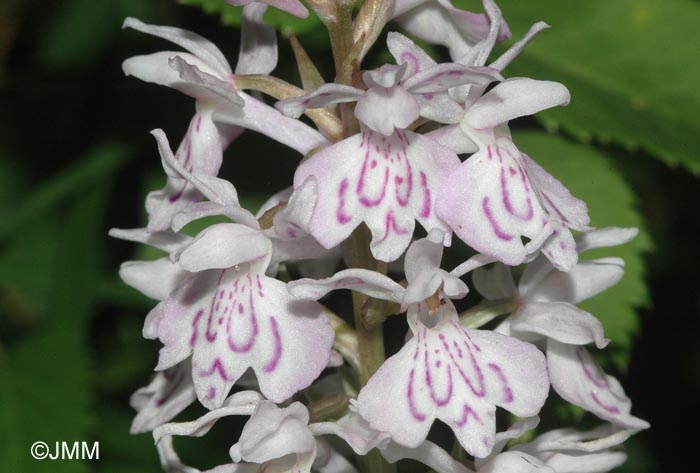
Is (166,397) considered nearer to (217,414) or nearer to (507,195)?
(217,414)

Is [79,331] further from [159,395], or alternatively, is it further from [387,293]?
[387,293]

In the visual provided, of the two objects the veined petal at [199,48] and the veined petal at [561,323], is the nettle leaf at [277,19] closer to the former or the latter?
the veined petal at [199,48]

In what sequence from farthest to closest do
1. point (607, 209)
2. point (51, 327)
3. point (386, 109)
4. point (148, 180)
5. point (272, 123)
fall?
point (51, 327) → point (148, 180) → point (607, 209) → point (272, 123) → point (386, 109)

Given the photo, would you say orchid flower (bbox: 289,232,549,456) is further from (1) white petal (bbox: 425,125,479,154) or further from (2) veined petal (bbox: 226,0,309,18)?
(2) veined petal (bbox: 226,0,309,18)

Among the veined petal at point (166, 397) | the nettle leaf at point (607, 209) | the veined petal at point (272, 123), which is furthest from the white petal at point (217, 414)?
the nettle leaf at point (607, 209)

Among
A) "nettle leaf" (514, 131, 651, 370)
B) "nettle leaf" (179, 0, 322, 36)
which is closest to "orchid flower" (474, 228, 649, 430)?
"nettle leaf" (514, 131, 651, 370)

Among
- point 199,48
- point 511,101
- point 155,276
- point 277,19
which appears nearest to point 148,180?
point 277,19
